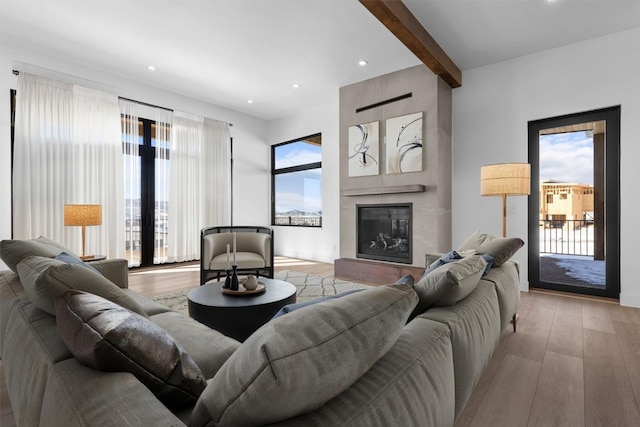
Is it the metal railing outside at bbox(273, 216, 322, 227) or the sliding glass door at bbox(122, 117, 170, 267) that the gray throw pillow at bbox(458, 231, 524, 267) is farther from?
the sliding glass door at bbox(122, 117, 170, 267)

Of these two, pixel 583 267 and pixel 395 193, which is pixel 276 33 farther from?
pixel 583 267

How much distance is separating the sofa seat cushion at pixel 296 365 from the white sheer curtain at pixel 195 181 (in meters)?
5.28

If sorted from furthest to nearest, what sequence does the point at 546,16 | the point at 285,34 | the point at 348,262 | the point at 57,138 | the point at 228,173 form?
1. the point at 228,173
2. the point at 348,262
3. the point at 57,138
4. the point at 285,34
5. the point at 546,16

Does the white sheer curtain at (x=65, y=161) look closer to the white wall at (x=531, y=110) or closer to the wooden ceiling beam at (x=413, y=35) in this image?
the wooden ceiling beam at (x=413, y=35)

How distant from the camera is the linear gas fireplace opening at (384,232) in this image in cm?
451

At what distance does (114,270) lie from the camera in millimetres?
2385

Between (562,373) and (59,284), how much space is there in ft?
8.42

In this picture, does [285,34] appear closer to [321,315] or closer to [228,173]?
[228,173]

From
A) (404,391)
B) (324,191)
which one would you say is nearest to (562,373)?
(404,391)

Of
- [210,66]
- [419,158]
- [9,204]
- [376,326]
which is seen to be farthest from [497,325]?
[9,204]

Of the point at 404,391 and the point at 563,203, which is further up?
the point at 563,203

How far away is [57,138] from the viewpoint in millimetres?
4156

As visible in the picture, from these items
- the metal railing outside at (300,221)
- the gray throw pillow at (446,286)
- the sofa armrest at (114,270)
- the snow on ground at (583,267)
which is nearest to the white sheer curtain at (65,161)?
the sofa armrest at (114,270)

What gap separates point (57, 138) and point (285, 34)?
320 cm
